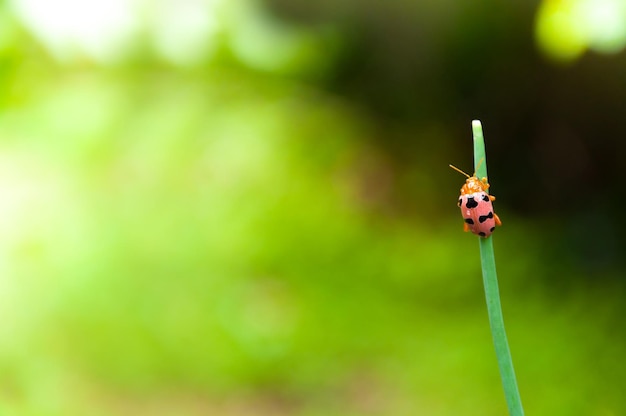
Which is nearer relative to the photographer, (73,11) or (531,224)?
(73,11)

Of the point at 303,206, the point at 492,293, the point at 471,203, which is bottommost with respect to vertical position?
the point at 492,293

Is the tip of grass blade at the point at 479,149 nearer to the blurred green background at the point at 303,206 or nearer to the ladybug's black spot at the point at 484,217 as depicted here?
the ladybug's black spot at the point at 484,217

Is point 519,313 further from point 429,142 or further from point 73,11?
point 73,11

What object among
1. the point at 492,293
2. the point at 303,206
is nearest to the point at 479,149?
the point at 492,293

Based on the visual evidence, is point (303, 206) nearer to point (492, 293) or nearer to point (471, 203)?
point (471, 203)

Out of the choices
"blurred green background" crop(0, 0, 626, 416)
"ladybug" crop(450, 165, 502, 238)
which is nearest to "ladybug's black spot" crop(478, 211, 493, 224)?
"ladybug" crop(450, 165, 502, 238)

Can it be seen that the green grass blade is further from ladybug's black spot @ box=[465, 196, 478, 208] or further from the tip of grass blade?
ladybug's black spot @ box=[465, 196, 478, 208]

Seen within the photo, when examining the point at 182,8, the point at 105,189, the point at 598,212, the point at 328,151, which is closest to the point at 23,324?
the point at 105,189

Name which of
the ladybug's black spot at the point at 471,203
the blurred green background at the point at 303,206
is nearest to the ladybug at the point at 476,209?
the ladybug's black spot at the point at 471,203
